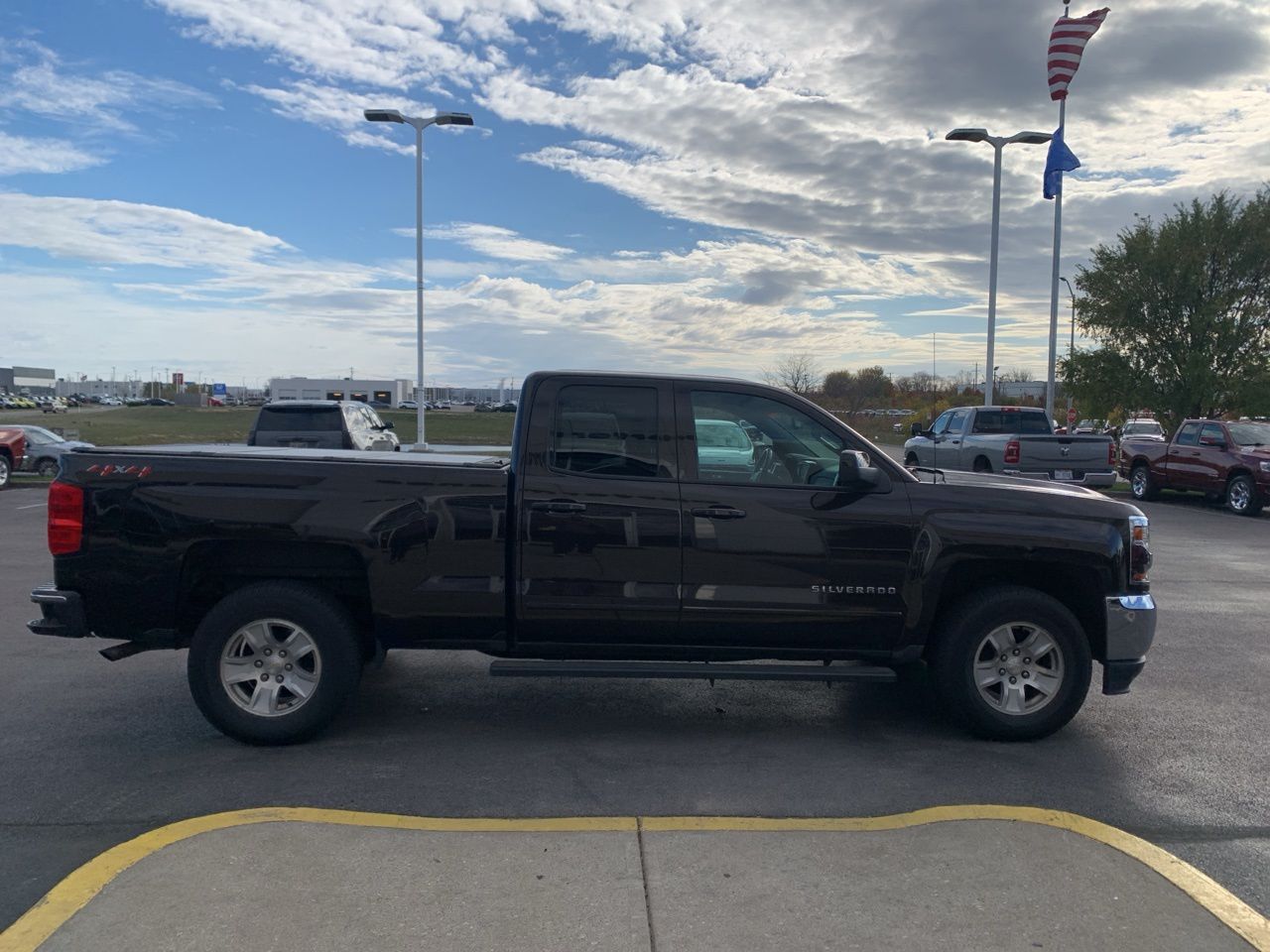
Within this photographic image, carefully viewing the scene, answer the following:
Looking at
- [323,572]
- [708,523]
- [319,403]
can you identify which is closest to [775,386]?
[708,523]

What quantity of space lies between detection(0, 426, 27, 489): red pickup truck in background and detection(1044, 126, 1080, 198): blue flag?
76.9 ft

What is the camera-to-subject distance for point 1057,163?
947 inches

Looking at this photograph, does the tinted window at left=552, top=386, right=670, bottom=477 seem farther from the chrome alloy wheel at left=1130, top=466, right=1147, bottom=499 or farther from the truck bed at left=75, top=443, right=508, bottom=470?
the chrome alloy wheel at left=1130, top=466, right=1147, bottom=499

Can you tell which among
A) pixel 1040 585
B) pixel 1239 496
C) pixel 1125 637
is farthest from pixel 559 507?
pixel 1239 496

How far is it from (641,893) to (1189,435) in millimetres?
19713

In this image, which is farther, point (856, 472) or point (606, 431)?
point (606, 431)

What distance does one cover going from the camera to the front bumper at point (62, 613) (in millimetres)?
5055

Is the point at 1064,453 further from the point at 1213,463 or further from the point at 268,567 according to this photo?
the point at 268,567

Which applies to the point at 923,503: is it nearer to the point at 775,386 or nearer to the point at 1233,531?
the point at 775,386

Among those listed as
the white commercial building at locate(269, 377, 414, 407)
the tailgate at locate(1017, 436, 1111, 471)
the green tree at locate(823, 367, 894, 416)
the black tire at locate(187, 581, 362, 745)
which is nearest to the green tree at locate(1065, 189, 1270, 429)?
the tailgate at locate(1017, 436, 1111, 471)

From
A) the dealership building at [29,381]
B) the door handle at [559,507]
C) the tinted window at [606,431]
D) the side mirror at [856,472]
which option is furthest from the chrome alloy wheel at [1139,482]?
the dealership building at [29,381]

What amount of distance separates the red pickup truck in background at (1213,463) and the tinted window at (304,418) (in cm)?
1563

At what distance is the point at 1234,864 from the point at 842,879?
5.28 ft

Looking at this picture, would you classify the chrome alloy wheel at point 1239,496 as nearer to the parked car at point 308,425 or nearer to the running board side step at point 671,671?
the parked car at point 308,425
